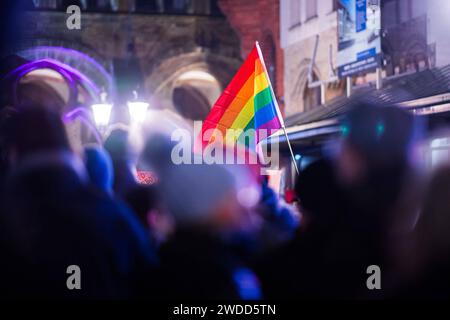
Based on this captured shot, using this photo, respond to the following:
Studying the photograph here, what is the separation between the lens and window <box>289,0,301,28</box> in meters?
16.4

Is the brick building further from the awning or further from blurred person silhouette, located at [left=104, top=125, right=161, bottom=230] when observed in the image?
blurred person silhouette, located at [left=104, top=125, right=161, bottom=230]

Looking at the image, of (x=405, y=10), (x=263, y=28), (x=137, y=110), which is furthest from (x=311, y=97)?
(x=137, y=110)

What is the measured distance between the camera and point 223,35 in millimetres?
21688

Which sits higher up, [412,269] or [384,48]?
[384,48]

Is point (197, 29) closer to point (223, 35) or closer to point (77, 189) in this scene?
point (223, 35)

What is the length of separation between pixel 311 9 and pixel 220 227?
43.5 ft

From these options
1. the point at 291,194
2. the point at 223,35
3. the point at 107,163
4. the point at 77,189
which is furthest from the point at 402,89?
the point at 223,35

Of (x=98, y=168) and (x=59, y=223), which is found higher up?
(x=98, y=168)

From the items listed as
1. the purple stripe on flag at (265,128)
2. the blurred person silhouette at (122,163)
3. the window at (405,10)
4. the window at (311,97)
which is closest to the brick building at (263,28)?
the window at (311,97)

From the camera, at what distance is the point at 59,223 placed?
294 cm

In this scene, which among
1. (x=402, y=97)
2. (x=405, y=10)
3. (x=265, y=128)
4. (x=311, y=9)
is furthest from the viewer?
(x=311, y=9)

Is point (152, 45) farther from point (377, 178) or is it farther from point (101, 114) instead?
point (377, 178)

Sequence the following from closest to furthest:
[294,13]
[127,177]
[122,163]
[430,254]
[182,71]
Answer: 1. [430,254]
2. [127,177]
3. [122,163]
4. [294,13]
5. [182,71]

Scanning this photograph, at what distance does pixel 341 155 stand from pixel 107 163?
39.0 inches
